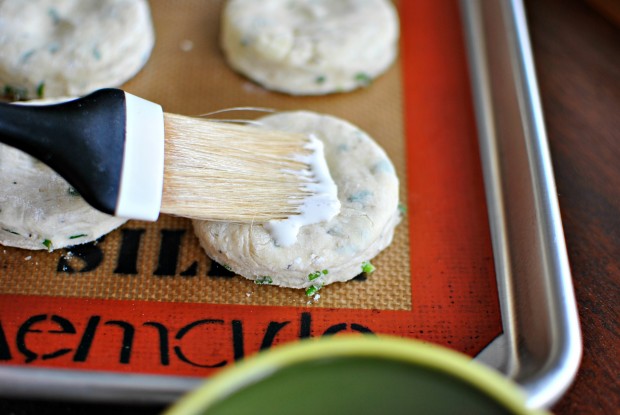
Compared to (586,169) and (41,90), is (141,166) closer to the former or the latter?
(41,90)

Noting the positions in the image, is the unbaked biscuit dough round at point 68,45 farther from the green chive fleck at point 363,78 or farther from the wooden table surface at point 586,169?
the wooden table surface at point 586,169

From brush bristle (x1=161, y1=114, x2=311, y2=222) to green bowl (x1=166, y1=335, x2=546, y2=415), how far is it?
20.0 inches

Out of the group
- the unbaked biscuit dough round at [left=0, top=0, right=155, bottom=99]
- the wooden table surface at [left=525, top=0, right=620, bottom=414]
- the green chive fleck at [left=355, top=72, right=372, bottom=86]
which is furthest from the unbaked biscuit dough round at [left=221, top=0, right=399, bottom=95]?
the wooden table surface at [left=525, top=0, right=620, bottom=414]

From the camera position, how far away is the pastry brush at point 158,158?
1.07m

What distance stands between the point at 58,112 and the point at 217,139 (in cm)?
30

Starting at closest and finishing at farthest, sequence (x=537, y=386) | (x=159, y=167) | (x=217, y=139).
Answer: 1. (x=537, y=386)
2. (x=159, y=167)
3. (x=217, y=139)

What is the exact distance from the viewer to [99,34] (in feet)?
5.14

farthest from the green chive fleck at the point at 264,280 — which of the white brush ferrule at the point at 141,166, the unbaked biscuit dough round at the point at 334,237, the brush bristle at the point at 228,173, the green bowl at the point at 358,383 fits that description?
the green bowl at the point at 358,383

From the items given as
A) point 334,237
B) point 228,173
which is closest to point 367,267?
point 334,237

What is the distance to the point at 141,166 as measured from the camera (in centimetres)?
112

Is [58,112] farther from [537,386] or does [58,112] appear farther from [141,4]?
[537,386]

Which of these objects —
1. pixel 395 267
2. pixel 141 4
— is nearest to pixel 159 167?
pixel 395 267

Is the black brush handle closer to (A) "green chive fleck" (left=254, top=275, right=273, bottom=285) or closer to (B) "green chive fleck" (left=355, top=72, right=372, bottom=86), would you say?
(A) "green chive fleck" (left=254, top=275, right=273, bottom=285)

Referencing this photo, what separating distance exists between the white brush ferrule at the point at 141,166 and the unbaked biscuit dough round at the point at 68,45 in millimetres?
456
